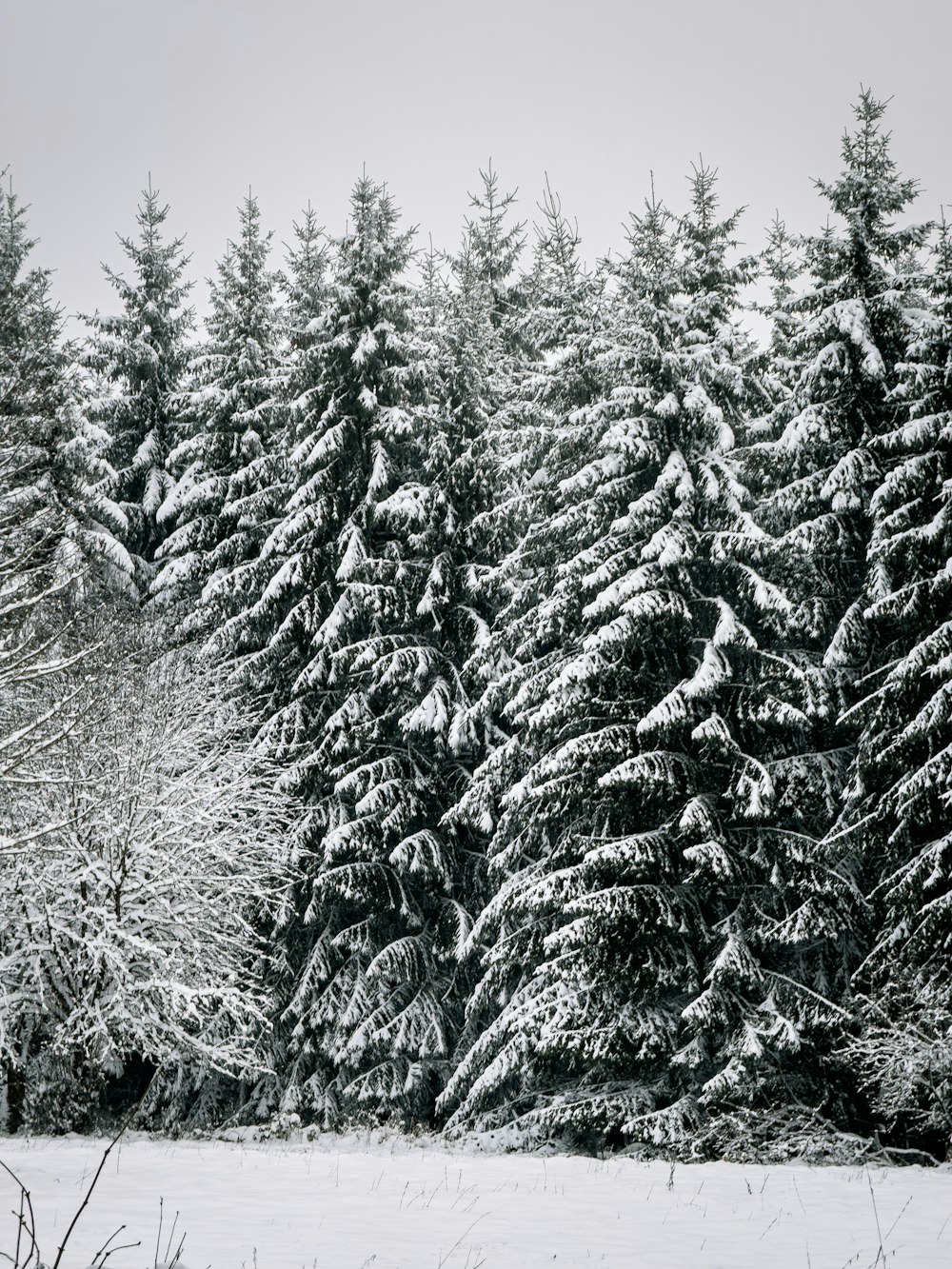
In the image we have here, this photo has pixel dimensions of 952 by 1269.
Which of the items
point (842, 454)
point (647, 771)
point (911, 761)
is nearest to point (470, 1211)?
point (647, 771)

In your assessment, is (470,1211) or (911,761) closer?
(470,1211)

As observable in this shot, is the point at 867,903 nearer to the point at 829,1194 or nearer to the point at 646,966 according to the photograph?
the point at 646,966

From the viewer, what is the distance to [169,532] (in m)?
23.7

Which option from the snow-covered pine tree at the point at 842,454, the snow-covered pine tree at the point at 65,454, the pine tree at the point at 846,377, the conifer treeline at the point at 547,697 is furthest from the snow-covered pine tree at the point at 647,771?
the snow-covered pine tree at the point at 65,454

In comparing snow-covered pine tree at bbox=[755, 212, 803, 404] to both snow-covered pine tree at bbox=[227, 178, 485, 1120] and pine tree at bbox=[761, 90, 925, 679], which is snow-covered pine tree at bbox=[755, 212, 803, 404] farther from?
snow-covered pine tree at bbox=[227, 178, 485, 1120]

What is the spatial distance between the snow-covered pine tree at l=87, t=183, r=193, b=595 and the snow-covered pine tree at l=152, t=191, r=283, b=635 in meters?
0.78

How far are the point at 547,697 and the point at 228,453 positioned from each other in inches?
422

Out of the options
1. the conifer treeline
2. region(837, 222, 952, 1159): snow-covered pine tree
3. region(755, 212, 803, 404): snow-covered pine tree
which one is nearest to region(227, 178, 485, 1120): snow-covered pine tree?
the conifer treeline

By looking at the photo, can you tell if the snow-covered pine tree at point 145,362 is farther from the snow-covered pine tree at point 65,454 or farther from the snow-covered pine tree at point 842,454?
the snow-covered pine tree at point 842,454

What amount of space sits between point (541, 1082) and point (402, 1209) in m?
8.50

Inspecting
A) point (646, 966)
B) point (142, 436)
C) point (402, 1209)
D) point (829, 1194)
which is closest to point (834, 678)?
point (646, 966)

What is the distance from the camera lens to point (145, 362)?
2430 cm

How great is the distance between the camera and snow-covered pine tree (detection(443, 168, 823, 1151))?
1359 centimetres

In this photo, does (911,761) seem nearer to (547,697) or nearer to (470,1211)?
(547,697)
